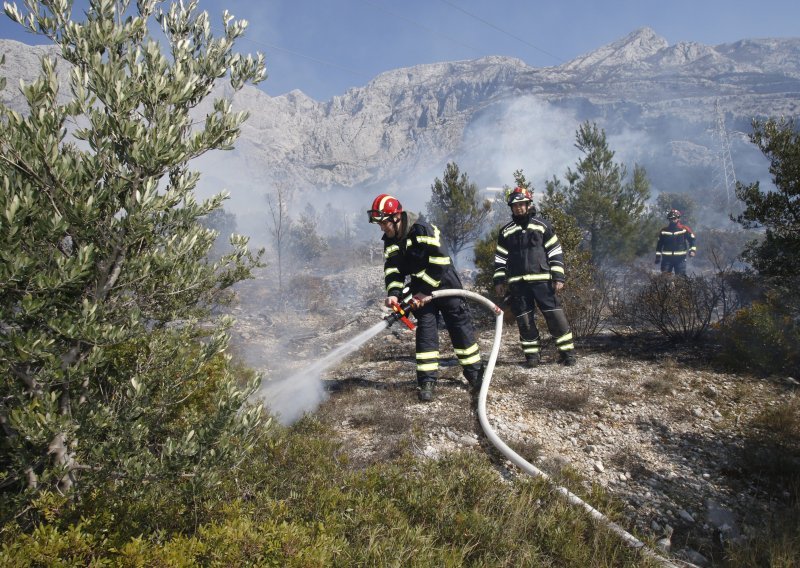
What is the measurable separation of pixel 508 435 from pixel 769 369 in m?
3.61

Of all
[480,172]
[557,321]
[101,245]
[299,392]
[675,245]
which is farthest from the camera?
[480,172]

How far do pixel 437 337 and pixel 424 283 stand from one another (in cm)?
60

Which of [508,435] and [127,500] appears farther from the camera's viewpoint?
[508,435]

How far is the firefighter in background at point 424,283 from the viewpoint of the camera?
473cm

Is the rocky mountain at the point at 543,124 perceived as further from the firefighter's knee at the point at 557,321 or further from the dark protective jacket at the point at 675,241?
the firefighter's knee at the point at 557,321

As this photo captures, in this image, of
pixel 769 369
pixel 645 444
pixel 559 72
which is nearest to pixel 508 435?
pixel 645 444

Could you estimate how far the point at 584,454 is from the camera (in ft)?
12.6

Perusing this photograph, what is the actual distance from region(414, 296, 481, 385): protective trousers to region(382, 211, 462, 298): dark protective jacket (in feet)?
0.72

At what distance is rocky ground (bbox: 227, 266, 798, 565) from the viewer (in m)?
3.19

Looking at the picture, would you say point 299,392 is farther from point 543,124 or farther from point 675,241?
point 543,124

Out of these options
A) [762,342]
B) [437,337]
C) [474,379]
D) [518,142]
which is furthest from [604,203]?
[518,142]

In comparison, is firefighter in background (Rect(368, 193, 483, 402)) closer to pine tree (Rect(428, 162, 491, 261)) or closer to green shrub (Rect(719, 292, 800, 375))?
green shrub (Rect(719, 292, 800, 375))

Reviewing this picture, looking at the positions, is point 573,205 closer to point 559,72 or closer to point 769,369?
point 769,369

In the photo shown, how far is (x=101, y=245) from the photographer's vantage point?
1.96 metres
